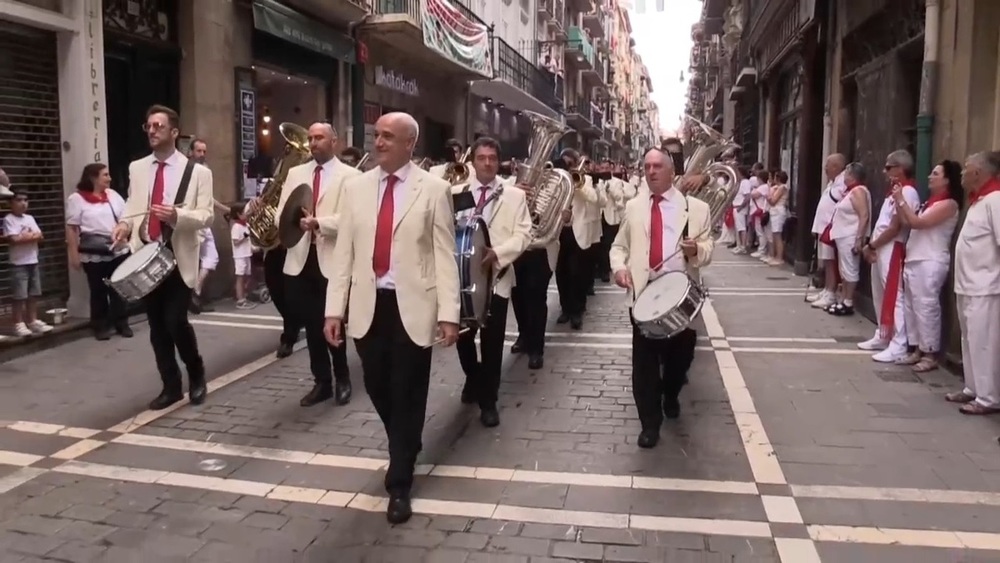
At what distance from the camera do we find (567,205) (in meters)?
7.71

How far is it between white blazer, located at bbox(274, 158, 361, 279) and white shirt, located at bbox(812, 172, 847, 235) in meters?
6.08

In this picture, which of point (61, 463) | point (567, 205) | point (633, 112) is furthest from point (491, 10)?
point (633, 112)

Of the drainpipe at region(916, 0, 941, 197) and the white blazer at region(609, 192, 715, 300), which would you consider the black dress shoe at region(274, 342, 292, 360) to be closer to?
the white blazer at region(609, 192, 715, 300)

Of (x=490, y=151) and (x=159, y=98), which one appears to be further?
(x=159, y=98)

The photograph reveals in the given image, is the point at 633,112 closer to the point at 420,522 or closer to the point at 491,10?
the point at 491,10

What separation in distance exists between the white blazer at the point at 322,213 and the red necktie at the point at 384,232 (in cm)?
170

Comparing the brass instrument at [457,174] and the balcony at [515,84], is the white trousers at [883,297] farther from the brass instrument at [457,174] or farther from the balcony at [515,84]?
the balcony at [515,84]

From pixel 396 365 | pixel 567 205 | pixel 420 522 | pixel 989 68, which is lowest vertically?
pixel 420 522

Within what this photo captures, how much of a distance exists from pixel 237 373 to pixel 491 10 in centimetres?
2046

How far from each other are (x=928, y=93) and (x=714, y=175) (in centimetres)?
232

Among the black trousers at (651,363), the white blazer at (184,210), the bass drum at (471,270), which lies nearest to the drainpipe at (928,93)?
the black trousers at (651,363)

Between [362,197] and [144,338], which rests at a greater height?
[362,197]

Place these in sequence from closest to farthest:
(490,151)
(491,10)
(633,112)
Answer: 1. (490,151)
2. (491,10)
3. (633,112)

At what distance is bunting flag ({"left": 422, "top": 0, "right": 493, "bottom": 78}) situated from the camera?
15844 millimetres
